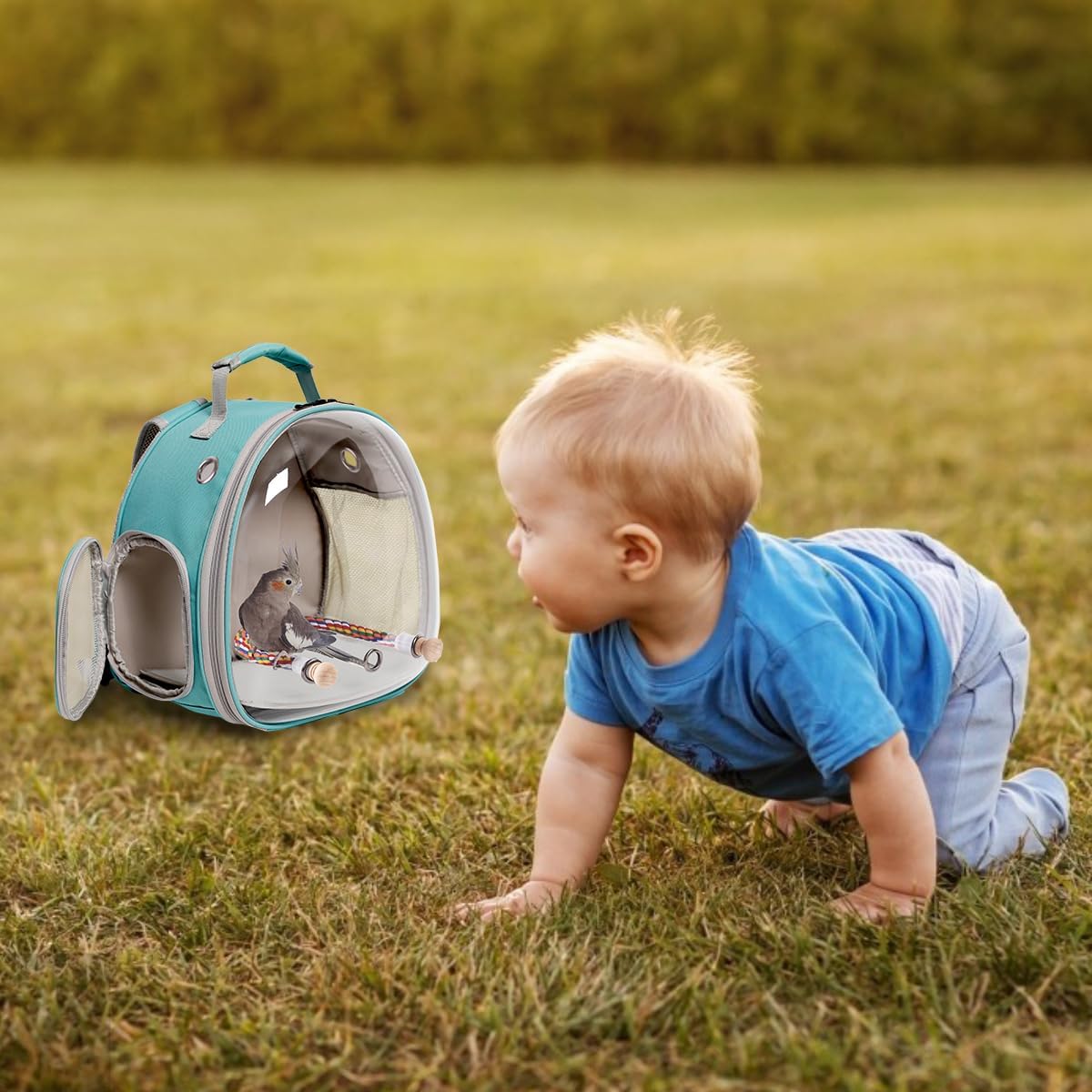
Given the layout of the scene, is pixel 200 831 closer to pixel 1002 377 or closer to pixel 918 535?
pixel 918 535

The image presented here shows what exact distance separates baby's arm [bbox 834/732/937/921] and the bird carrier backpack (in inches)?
28.2

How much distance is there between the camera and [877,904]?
171cm

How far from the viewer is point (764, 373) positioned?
19.0ft

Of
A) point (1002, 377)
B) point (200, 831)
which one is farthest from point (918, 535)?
point (1002, 377)

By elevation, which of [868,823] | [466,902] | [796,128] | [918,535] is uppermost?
[918,535]

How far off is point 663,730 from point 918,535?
0.50 metres

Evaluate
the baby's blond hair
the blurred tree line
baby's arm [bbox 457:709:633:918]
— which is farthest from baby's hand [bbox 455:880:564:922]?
the blurred tree line

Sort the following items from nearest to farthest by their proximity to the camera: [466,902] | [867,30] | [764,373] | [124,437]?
[466,902] < [124,437] < [764,373] < [867,30]

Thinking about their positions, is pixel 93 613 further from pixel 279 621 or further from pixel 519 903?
pixel 519 903

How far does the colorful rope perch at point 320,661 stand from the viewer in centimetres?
213

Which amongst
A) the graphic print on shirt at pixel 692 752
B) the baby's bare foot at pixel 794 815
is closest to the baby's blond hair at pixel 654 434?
the graphic print on shirt at pixel 692 752

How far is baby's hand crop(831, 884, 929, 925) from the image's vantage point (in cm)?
169

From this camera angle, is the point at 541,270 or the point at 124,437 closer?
the point at 124,437

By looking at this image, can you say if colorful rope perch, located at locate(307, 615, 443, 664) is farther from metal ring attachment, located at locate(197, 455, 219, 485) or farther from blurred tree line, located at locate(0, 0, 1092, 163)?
blurred tree line, located at locate(0, 0, 1092, 163)
